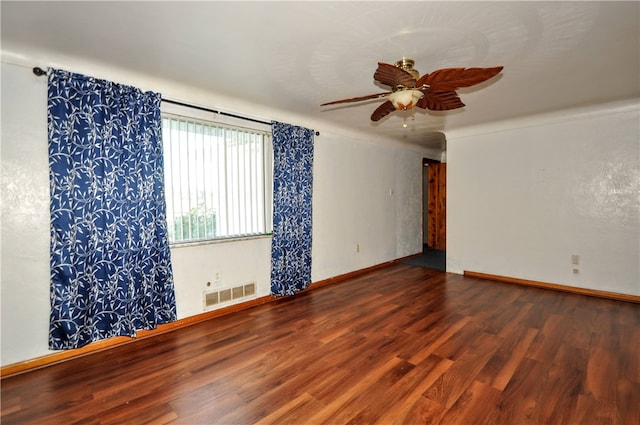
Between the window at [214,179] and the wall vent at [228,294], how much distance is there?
0.61m

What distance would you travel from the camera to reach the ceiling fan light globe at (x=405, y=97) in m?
2.26

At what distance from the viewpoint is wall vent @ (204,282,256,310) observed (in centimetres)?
336

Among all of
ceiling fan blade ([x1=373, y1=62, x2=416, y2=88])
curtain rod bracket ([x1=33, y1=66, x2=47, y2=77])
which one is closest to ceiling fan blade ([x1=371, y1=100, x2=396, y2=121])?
ceiling fan blade ([x1=373, y1=62, x2=416, y2=88])

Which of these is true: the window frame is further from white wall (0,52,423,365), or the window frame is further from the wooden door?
the wooden door

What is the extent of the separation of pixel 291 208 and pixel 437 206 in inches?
188

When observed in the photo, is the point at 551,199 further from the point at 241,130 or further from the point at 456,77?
the point at 241,130

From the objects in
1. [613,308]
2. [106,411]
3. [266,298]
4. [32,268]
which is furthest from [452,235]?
[32,268]

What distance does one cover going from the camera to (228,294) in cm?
353

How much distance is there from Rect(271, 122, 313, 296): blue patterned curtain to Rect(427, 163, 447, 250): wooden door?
4.33m

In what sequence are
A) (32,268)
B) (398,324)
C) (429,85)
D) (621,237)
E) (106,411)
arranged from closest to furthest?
(106,411)
(429,85)
(32,268)
(398,324)
(621,237)

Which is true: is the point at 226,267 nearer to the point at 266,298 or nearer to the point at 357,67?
the point at 266,298

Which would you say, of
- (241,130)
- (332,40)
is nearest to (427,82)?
(332,40)

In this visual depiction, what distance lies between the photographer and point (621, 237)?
3867 millimetres

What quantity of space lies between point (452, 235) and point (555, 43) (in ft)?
11.7
